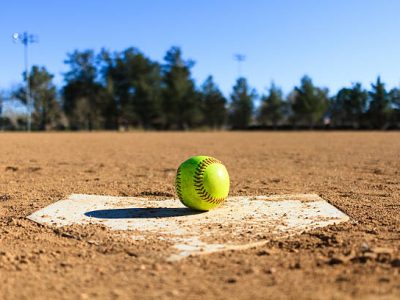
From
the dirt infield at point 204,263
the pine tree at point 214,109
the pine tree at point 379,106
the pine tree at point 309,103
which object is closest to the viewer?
the dirt infield at point 204,263

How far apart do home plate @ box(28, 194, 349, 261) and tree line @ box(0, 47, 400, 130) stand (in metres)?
58.5

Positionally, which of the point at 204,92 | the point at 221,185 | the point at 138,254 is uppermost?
the point at 204,92

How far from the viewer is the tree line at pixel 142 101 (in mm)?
65500

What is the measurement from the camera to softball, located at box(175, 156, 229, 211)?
5195 mm

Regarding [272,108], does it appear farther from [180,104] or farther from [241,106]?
[180,104]

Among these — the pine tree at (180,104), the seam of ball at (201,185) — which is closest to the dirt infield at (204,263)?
the seam of ball at (201,185)

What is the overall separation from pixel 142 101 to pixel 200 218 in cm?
6165

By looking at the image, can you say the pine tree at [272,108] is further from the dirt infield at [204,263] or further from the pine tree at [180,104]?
the dirt infield at [204,263]

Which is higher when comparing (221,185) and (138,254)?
(221,185)

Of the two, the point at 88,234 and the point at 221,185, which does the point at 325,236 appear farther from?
the point at 88,234

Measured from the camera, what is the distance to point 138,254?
12.3 ft

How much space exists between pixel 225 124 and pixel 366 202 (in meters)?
62.4

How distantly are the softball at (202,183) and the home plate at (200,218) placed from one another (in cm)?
15

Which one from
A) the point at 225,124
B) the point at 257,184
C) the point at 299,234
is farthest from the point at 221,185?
the point at 225,124
